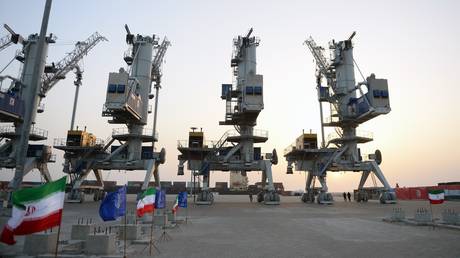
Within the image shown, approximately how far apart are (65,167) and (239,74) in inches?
1418

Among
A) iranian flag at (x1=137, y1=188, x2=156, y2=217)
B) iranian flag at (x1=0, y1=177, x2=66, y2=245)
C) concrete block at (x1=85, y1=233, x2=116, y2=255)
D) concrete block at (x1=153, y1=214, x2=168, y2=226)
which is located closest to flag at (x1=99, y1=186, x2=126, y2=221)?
concrete block at (x1=85, y1=233, x2=116, y2=255)

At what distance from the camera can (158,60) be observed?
61.1m

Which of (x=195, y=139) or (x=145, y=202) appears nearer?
(x=145, y=202)

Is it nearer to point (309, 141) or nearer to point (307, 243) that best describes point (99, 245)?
point (307, 243)

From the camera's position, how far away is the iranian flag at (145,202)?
1354 centimetres

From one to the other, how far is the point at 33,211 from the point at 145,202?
5.83 meters

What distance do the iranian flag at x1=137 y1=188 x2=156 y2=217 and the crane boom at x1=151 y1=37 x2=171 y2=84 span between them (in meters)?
48.9

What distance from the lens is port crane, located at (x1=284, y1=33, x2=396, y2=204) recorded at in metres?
50.6

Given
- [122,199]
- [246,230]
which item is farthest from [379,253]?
[122,199]

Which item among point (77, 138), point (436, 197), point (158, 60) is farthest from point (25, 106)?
point (436, 197)

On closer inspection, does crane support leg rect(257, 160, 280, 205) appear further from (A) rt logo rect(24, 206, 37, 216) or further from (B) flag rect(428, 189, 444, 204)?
(A) rt logo rect(24, 206, 37, 216)

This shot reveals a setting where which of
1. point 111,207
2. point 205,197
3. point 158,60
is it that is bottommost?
point 205,197

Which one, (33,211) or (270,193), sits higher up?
(270,193)

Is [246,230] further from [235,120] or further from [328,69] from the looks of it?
[328,69]
